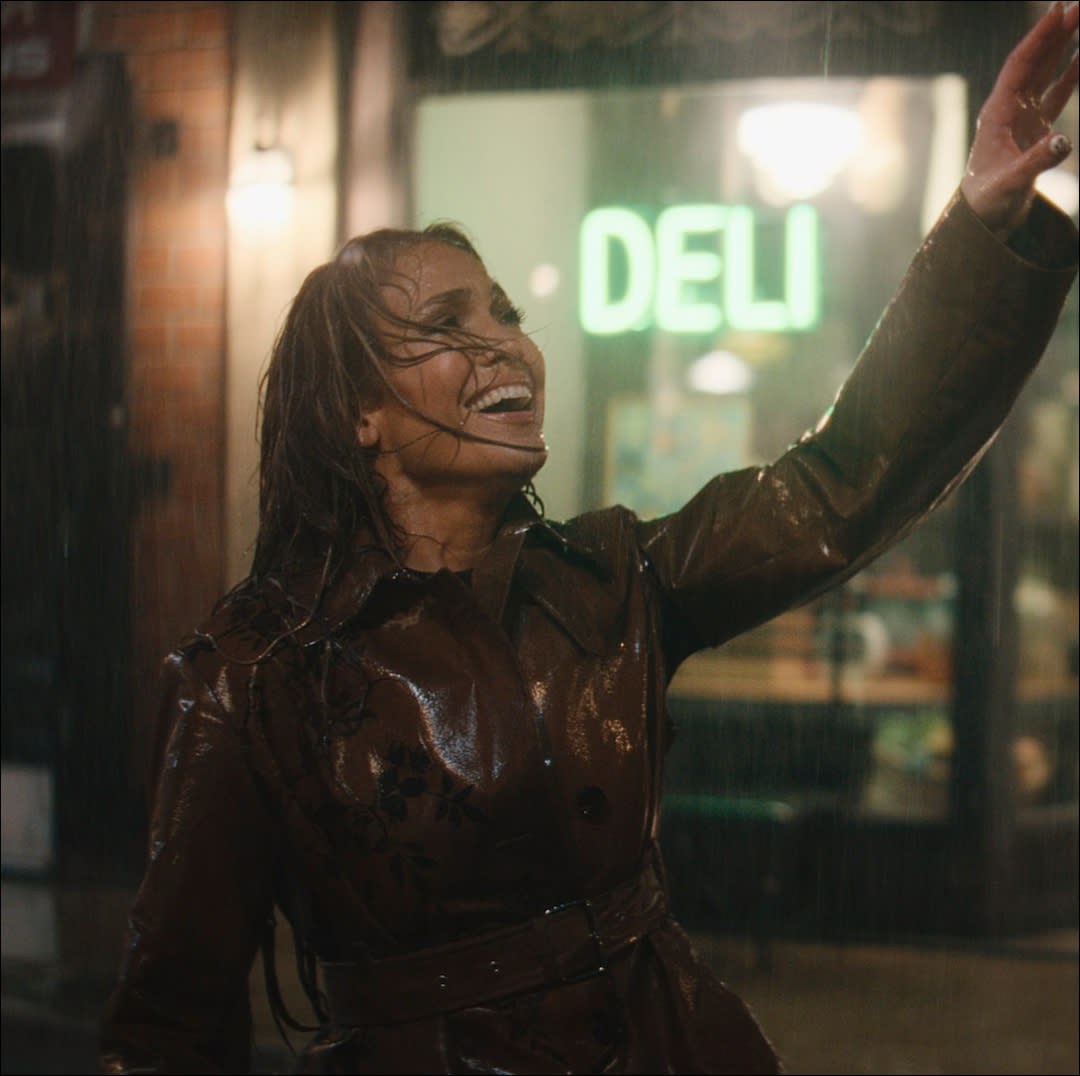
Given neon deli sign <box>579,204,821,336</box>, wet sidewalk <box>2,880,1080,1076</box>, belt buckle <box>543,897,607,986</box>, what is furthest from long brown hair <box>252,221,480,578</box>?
neon deli sign <box>579,204,821,336</box>

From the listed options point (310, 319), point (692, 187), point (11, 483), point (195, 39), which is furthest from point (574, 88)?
point (310, 319)

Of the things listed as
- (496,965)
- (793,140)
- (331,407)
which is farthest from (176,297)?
(496,965)

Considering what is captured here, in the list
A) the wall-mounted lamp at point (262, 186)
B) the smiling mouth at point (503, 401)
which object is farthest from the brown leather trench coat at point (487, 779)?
the wall-mounted lamp at point (262, 186)

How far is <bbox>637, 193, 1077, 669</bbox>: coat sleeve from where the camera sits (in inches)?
74.7

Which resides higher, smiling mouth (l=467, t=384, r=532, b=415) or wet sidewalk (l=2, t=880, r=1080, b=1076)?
smiling mouth (l=467, t=384, r=532, b=415)

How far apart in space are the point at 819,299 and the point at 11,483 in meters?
3.65

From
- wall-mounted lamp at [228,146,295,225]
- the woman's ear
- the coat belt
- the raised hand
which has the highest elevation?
wall-mounted lamp at [228,146,295,225]

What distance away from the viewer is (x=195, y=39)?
6066 millimetres

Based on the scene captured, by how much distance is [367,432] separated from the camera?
87.6 inches

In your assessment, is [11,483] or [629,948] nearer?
[629,948]

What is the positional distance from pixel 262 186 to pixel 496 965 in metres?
4.66

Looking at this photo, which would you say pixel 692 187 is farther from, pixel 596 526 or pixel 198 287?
pixel 596 526

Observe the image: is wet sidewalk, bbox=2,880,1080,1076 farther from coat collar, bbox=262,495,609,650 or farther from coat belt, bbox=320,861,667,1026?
coat collar, bbox=262,495,609,650

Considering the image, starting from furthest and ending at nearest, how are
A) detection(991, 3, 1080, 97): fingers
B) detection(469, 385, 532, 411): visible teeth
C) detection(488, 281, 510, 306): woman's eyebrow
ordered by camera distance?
1. detection(488, 281, 510, 306): woman's eyebrow
2. detection(469, 385, 532, 411): visible teeth
3. detection(991, 3, 1080, 97): fingers
